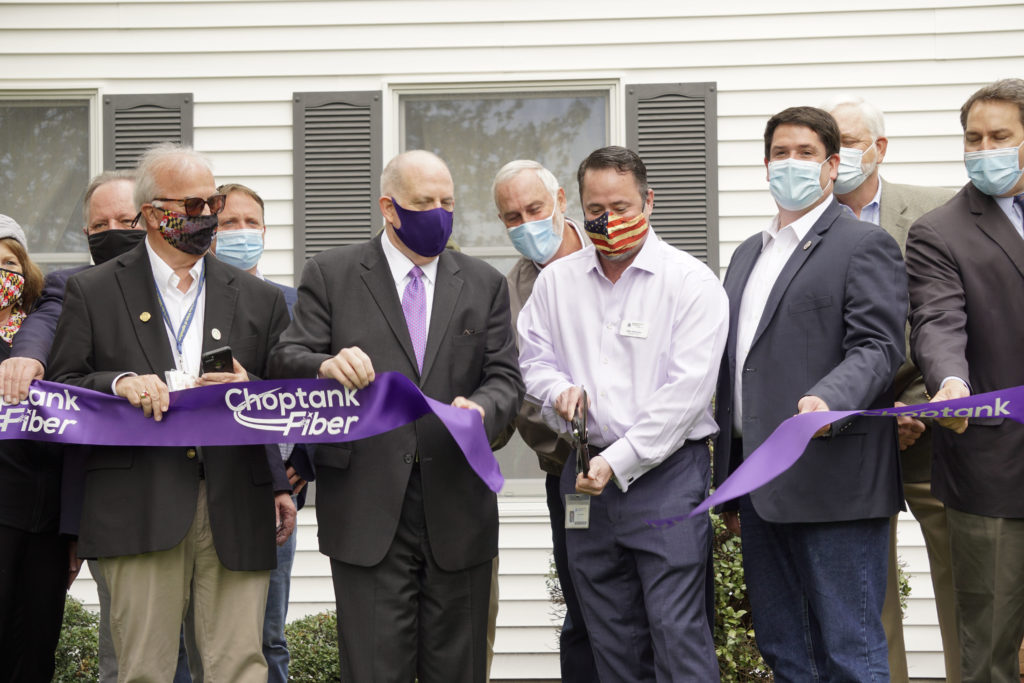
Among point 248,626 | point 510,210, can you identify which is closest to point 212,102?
point 510,210

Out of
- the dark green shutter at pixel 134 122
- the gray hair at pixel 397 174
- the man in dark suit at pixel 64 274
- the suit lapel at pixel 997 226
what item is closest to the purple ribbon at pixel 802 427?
the suit lapel at pixel 997 226

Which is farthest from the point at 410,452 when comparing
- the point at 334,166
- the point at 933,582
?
the point at 334,166

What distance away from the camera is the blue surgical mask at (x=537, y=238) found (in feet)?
16.5

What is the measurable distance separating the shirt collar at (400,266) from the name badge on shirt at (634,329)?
0.72 m

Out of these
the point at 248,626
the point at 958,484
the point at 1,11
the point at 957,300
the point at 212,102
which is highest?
the point at 1,11

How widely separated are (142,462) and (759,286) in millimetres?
2290

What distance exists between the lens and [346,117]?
725 centimetres

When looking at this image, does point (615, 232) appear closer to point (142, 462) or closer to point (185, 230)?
point (185, 230)

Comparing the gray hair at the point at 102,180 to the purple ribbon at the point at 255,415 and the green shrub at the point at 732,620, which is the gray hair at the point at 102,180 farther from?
the green shrub at the point at 732,620

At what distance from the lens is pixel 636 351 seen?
412cm

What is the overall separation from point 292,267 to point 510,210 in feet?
8.47

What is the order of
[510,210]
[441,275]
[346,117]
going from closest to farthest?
[441,275]
[510,210]
[346,117]

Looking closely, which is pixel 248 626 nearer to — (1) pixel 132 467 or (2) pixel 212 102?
(1) pixel 132 467

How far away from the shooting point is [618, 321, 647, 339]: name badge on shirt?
13.5 ft
